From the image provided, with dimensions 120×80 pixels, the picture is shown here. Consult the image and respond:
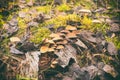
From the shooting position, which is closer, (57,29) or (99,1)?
(57,29)

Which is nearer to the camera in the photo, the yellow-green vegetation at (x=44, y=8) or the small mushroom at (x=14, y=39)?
the small mushroom at (x=14, y=39)

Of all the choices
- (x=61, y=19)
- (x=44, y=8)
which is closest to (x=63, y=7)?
(x=44, y=8)

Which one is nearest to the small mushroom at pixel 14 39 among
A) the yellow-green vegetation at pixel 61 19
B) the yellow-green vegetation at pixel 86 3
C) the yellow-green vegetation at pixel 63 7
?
the yellow-green vegetation at pixel 61 19

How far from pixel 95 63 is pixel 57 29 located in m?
0.60

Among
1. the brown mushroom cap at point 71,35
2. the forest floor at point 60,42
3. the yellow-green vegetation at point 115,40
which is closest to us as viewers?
the forest floor at point 60,42

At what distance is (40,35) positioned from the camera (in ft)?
10.0

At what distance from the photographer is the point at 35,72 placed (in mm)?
2627

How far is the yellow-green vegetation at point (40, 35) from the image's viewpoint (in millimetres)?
2971

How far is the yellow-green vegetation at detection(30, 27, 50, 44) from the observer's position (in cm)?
297

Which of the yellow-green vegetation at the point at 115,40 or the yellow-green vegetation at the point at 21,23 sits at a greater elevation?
the yellow-green vegetation at the point at 21,23

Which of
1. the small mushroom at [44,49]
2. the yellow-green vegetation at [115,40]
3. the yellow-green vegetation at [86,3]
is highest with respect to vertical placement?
the yellow-green vegetation at [86,3]

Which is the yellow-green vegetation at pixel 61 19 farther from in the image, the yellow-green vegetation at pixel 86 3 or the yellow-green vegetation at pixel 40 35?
the yellow-green vegetation at pixel 86 3

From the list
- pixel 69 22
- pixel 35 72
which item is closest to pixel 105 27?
pixel 69 22

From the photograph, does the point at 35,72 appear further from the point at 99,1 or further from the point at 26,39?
the point at 99,1
